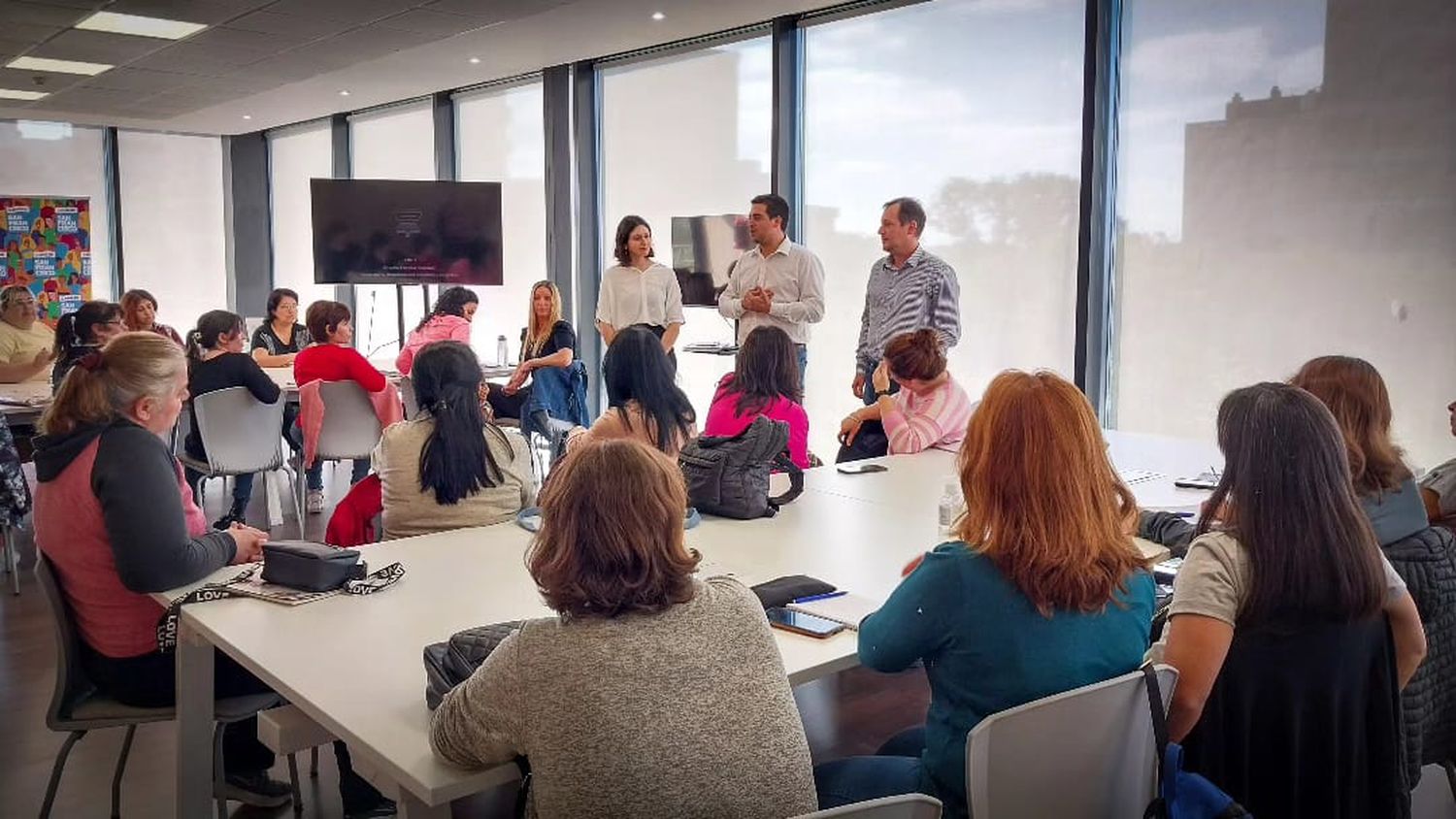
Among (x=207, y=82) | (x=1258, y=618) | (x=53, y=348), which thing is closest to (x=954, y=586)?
(x=1258, y=618)

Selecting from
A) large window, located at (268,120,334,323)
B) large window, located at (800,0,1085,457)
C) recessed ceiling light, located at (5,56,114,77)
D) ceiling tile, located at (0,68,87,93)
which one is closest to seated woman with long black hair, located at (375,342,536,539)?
large window, located at (800,0,1085,457)

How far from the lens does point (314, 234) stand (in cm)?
853

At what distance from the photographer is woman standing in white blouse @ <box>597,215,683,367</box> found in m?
6.86

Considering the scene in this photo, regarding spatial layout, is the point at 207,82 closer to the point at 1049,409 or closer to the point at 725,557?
the point at 725,557

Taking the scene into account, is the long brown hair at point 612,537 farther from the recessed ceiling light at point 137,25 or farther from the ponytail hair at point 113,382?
the recessed ceiling light at point 137,25

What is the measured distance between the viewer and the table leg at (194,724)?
2.43 meters

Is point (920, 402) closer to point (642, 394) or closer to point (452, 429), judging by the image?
point (642, 394)

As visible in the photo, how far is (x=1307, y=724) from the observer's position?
2.02 metres

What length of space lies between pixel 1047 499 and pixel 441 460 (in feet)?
6.04

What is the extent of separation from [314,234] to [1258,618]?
7733 millimetres

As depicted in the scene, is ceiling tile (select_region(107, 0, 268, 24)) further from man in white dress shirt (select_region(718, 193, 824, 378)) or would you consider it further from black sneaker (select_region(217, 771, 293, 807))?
black sneaker (select_region(217, 771, 293, 807))

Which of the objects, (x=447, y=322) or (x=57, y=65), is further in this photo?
(x=57, y=65)

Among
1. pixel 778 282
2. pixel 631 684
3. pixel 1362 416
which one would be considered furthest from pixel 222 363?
pixel 1362 416

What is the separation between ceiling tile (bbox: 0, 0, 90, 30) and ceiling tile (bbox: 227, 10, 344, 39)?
32.8 inches
